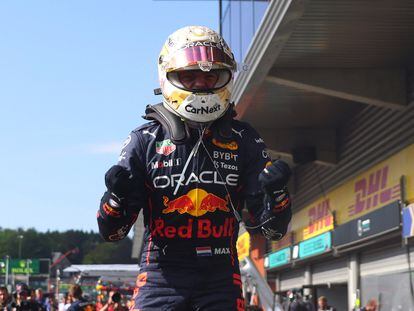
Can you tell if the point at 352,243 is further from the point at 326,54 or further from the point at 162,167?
the point at 162,167

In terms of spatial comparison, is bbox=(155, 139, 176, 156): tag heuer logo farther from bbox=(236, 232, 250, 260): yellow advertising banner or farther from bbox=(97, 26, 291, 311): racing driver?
bbox=(236, 232, 250, 260): yellow advertising banner

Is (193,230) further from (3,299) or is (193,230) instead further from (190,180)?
(3,299)

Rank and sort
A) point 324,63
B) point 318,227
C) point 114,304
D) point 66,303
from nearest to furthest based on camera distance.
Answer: point 114,304 → point 324,63 → point 66,303 → point 318,227

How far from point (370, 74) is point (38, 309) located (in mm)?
8121

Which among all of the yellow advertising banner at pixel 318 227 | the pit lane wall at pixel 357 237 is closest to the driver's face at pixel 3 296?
the pit lane wall at pixel 357 237

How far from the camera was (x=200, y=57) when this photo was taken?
12.6ft

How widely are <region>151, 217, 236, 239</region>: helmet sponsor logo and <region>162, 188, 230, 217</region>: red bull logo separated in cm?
5

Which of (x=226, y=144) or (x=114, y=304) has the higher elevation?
(x=226, y=144)

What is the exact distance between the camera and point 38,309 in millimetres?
16781

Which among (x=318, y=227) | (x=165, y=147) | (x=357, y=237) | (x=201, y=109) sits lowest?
(x=165, y=147)

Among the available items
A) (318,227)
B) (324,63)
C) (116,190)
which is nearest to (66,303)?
(318,227)

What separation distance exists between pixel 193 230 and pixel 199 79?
0.69 metres

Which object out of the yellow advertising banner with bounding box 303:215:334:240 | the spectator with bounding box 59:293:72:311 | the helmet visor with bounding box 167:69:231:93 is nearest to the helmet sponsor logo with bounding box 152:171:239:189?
the helmet visor with bounding box 167:69:231:93

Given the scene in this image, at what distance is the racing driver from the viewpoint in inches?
145
